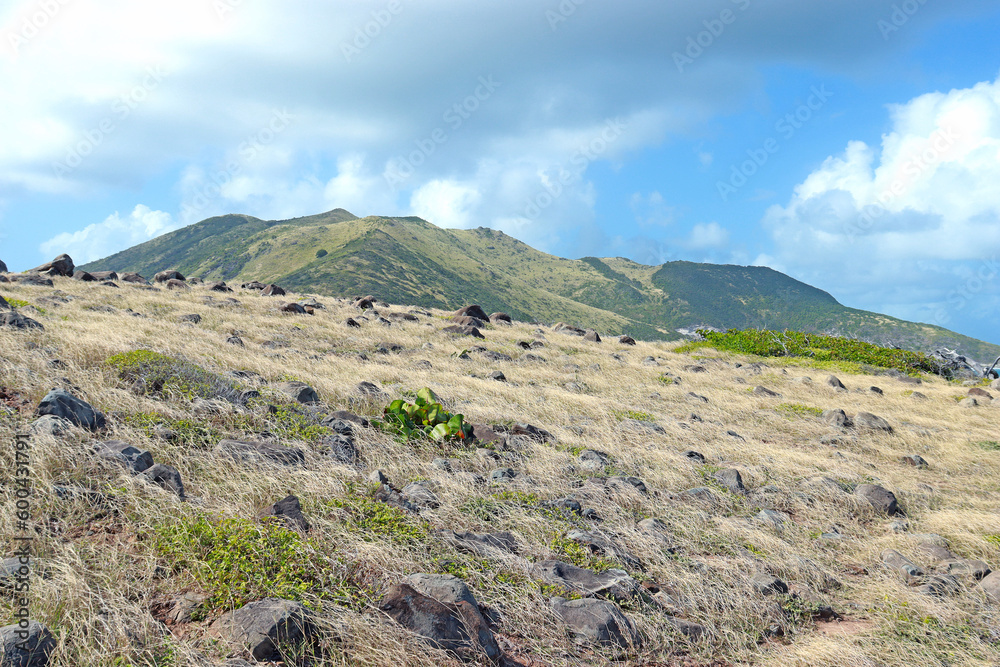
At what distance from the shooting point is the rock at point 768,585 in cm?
519

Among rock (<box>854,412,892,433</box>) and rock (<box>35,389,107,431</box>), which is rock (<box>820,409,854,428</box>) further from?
rock (<box>35,389,107,431</box>)

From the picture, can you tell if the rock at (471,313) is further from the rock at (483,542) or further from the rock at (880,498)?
the rock at (483,542)

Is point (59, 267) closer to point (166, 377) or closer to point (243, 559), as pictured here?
point (166, 377)

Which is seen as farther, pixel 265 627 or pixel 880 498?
pixel 880 498

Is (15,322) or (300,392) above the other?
(15,322)

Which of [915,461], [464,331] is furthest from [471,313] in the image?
[915,461]

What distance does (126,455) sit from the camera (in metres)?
5.43

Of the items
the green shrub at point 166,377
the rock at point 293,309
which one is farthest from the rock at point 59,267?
the green shrub at point 166,377

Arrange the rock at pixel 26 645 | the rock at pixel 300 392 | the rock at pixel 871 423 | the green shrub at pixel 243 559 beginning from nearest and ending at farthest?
the rock at pixel 26 645 < the green shrub at pixel 243 559 < the rock at pixel 300 392 < the rock at pixel 871 423

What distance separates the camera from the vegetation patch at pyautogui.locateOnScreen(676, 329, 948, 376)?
29.2 m

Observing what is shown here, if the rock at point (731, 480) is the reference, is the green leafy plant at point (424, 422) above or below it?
above

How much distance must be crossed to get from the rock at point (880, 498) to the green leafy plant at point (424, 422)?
6265 mm

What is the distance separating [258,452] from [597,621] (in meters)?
4.36

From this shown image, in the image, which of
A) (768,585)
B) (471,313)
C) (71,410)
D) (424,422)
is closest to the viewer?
(768,585)
